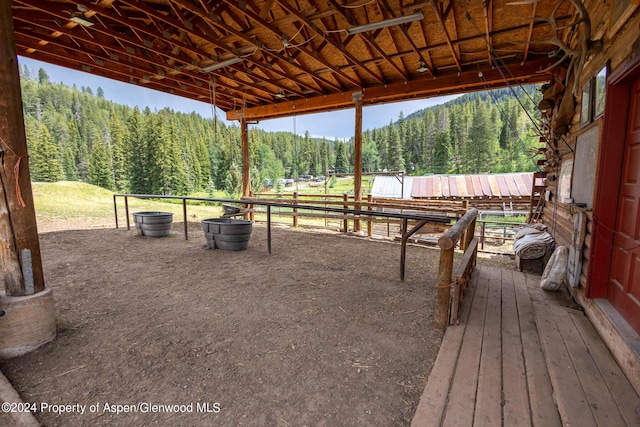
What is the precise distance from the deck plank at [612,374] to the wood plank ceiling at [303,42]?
2.86m

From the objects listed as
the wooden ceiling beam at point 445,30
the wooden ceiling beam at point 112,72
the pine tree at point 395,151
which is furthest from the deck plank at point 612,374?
the pine tree at point 395,151

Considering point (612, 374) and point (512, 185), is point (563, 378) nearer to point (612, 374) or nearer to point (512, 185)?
point (612, 374)

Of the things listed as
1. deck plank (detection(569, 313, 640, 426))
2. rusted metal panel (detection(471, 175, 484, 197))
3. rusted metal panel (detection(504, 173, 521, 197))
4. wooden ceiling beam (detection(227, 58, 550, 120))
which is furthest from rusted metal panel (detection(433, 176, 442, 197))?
deck plank (detection(569, 313, 640, 426))

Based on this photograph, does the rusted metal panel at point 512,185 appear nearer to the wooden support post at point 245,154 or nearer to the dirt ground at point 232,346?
the wooden support post at point 245,154

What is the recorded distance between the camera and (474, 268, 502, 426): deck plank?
4.37 ft

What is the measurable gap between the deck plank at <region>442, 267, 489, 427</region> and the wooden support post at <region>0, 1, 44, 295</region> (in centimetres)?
283

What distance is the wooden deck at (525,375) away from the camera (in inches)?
52.4

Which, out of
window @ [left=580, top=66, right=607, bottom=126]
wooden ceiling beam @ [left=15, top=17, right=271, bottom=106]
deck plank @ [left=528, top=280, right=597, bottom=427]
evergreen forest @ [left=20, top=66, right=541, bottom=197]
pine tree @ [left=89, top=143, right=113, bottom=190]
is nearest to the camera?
deck plank @ [left=528, top=280, right=597, bottom=427]

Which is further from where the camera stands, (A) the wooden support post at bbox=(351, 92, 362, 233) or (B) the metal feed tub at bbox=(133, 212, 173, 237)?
(A) the wooden support post at bbox=(351, 92, 362, 233)

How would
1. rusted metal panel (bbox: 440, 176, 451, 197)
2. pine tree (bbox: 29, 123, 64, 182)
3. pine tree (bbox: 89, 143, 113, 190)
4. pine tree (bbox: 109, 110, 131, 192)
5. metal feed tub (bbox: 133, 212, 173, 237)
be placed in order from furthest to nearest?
1. pine tree (bbox: 109, 110, 131, 192)
2. pine tree (bbox: 89, 143, 113, 190)
3. pine tree (bbox: 29, 123, 64, 182)
4. rusted metal panel (bbox: 440, 176, 451, 197)
5. metal feed tub (bbox: 133, 212, 173, 237)

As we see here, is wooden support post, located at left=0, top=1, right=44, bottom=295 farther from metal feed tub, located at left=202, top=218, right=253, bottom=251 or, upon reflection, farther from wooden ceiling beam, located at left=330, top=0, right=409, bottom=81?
wooden ceiling beam, located at left=330, top=0, right=409, bottom=81

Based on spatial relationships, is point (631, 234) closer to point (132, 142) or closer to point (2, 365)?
point (2, 365)

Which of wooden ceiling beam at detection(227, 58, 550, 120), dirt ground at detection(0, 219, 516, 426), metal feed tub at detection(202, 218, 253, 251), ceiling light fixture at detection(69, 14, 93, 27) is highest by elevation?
ceiling light fixture at detection(69, 14, 93, 27)

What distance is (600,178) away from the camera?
87.8 inches
